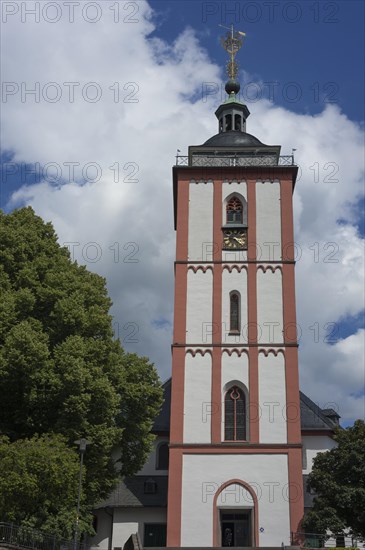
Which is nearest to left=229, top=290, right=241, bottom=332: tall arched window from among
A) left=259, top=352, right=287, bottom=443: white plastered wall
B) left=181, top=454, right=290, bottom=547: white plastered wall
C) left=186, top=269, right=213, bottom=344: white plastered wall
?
left=186, top=269, right=213, bottom=344: white plastered wall

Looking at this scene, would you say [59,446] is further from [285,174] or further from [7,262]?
[285,174]

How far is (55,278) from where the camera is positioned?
25812 millimetres

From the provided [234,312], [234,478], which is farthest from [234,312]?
[234,478]

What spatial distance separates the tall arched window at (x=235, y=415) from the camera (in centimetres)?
2848

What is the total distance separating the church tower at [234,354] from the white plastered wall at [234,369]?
0.13 ft

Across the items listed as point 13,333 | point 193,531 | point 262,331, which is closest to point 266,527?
point 193,531

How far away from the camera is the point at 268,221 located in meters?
32.0

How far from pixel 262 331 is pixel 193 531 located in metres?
8.31

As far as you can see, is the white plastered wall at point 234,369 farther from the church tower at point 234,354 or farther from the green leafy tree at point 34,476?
the green leafy tree at point 34,476

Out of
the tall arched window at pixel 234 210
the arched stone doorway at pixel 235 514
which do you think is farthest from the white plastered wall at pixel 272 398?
the tall arched window at pixel 234 210

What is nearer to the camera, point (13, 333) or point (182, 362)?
point (13, 333)

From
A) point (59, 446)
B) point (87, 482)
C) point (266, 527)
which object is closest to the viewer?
point (59, 446)

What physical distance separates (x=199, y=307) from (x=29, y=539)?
504 inches

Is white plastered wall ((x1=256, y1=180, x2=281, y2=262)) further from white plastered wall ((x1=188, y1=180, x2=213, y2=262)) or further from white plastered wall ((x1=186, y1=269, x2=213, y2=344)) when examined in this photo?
white plastered wall ((x1=186, y1=269, x2=213, y2=344))
